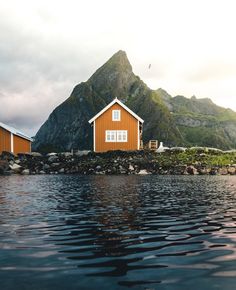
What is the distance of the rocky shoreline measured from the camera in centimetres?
4167

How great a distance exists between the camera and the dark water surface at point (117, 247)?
5.57 m

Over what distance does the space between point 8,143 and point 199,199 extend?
39.9 metres

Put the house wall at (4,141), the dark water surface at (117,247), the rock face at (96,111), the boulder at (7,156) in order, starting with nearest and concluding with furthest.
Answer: the dark water surface at (117,247) → the boulder at (7,156) → the house wall at (4,141) → the rock face at (96,111)

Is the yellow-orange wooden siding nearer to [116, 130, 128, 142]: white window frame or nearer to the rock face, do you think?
[116, 130, 128, 142]: white window frame

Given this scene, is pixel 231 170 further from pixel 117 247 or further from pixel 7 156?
pixel 117 247

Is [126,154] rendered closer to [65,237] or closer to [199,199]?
[199,199]

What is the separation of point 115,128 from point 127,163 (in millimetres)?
10902

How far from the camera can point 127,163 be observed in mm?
43031

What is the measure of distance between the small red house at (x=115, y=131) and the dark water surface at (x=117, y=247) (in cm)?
3847

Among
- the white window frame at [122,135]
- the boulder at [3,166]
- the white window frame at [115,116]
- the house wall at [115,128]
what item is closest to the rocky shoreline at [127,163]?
the boulder at [3,166]

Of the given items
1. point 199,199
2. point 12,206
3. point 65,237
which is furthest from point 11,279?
point 199,199

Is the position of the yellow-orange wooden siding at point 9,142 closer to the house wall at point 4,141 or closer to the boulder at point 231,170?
the house wall at point 4,141

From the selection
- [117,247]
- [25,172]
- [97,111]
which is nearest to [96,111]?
[97,111]

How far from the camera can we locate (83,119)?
175m
